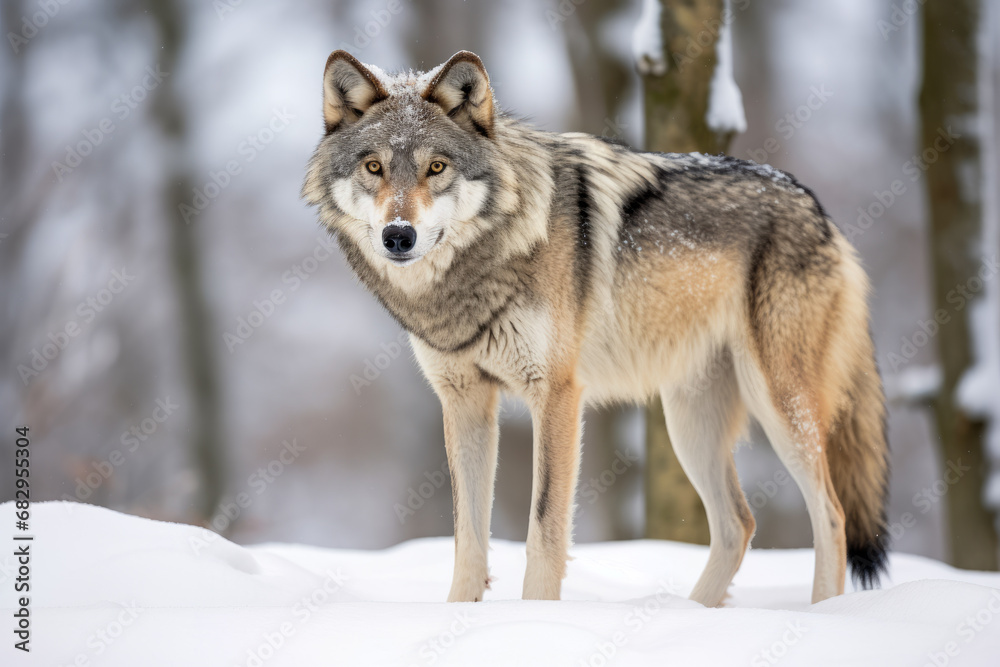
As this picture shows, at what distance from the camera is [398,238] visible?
263 centimetres

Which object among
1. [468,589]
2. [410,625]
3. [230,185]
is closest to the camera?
[410,625]

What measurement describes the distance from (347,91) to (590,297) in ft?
4.12

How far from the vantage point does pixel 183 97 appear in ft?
27.6

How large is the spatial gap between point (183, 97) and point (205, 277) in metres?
1.95

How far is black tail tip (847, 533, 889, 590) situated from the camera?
3439mm

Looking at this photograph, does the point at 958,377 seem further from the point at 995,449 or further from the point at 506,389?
the point at 506,389

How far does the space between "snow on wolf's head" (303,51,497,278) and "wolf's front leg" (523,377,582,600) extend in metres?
0.70

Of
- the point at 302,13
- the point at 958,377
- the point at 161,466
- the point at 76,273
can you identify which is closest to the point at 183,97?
the point at 302,13
